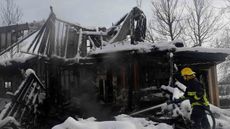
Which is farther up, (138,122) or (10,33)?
(10,33)

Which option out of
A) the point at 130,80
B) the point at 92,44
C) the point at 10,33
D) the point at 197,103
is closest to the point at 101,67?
the point at 92,44

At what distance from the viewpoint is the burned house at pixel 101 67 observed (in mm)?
12117

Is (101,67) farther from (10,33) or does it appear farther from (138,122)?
(10,33)

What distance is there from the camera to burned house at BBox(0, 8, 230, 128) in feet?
39.8

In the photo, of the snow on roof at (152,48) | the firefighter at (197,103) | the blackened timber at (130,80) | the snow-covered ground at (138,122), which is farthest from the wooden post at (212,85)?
the firefighter at (197,103)

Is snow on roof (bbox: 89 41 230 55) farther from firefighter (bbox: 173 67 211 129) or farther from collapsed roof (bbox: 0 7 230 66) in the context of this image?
firefighter (bbox: 173 67 211 129)

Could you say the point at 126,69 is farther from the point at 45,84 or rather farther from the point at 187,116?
the point at 187,116

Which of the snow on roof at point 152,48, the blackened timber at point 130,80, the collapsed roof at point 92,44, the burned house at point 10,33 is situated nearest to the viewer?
the snow on roof at point 152,48

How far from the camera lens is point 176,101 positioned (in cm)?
865

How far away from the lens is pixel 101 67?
43.0 feet

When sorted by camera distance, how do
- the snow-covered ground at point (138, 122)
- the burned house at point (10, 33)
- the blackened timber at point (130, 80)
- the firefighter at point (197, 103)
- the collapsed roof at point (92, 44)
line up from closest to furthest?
the snow-covered ground at point (138, 122) → the firefighter at point (197, 103) → the collapsed roof at point (92, 44) → the blackened timber at point (130, 80) → the burned house at point (10, 33)

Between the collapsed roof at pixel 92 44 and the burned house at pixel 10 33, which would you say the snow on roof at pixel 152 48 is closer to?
the collapsed roof at pixel 92 44

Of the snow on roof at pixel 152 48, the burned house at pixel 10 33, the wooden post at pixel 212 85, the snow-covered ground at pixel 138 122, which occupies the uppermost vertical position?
the burned house at pixel 10 33

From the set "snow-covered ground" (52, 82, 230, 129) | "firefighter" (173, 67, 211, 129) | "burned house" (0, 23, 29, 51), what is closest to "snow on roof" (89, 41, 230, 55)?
"snow-covered ground" (52, 82, 230, 129)
